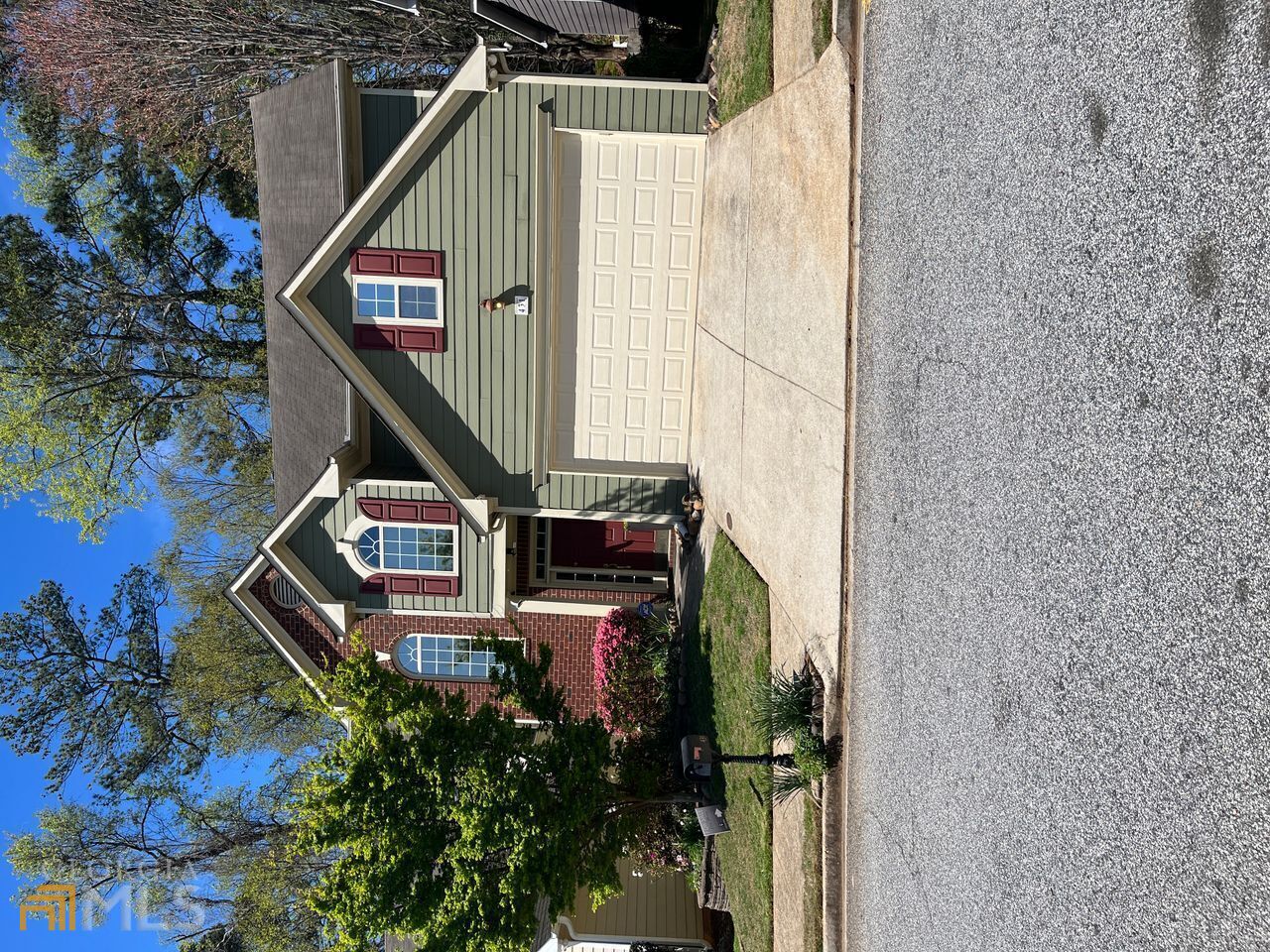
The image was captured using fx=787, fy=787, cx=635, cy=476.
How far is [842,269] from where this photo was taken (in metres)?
7.46

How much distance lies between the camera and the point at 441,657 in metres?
16.3

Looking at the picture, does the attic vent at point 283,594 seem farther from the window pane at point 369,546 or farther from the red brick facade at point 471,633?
the window pane at point 369,546

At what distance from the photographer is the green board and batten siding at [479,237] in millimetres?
12586

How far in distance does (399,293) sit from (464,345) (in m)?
1.34

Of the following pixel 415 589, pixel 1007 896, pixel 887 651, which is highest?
pixel 887 651

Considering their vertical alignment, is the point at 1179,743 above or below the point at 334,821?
above

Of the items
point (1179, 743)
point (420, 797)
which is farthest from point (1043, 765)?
point (420, 797)

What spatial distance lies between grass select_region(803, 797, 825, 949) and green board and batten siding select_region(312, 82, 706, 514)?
8.17m

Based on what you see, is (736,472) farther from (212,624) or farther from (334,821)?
(212,624)

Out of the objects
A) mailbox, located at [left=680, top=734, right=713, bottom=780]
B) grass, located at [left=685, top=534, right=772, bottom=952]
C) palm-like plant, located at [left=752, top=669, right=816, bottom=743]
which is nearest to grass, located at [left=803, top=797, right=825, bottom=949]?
grass, located at [left=685, top=534, right=772, bottom=952]

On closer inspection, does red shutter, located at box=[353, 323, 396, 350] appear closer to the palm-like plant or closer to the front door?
the front door

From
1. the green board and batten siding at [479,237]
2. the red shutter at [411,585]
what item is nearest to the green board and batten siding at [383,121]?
the green board and batten siding at [479,237]

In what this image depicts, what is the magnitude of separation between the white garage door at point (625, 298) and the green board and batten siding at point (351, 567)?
8.02 ft

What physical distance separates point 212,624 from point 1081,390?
2712 centimetres
